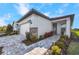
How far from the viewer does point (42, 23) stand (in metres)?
2.18

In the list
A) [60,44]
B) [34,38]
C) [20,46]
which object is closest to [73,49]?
[60,44]

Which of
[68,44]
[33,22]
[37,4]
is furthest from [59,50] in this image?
[37,4]

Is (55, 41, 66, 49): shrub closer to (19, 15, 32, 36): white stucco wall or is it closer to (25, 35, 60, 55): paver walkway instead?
(25, 35, 60, 55): paver walkway

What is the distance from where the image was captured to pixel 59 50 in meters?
2.09

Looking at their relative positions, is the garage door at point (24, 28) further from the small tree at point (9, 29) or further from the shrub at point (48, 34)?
the shrub at point (48, 34)

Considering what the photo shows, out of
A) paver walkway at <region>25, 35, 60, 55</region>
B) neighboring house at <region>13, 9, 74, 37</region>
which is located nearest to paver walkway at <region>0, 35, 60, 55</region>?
paver walkway at <region>25, 35, 60, 55</region>

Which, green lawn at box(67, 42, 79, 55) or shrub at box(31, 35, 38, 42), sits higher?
shrub at box(31, 35, 38, 42)

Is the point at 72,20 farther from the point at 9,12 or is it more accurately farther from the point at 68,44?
the point at 9,12

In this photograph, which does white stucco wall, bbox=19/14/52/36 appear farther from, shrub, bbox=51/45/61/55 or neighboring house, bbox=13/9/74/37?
shrub, bbox=51/45/61/55

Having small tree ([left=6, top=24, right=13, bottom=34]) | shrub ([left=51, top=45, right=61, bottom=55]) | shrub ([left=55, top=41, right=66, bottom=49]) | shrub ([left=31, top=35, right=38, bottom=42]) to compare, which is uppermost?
small tree ([left=6, top=24, right=13, bottom=34])

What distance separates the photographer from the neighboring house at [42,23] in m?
2.13

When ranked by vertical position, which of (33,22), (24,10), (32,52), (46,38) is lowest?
(32,52)

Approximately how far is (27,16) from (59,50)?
1.79ft

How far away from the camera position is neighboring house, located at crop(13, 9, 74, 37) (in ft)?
7.00
